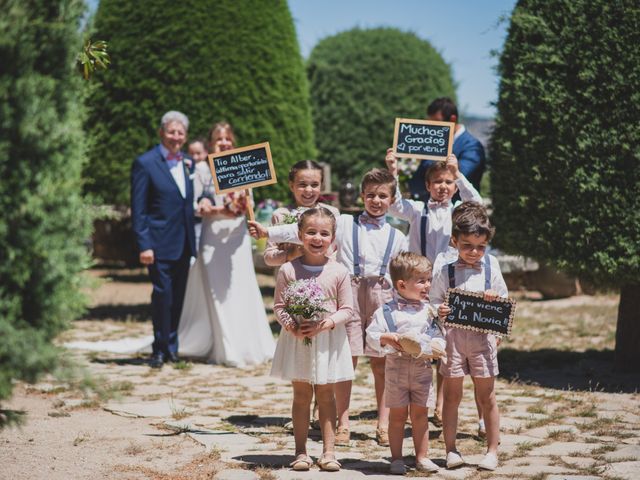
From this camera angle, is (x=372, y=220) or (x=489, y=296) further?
(x=372, y=220)

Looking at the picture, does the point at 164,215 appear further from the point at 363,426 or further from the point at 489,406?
the point at 489,406

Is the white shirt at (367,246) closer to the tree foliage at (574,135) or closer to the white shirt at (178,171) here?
the tree foliage at (574,135)

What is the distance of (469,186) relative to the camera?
559 centimetres

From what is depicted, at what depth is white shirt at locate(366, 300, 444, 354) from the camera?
4.58 metres

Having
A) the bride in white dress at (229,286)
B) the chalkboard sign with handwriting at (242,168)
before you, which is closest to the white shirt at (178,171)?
the bride in white dress at (229,286)

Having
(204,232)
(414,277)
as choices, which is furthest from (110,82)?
(414,277)

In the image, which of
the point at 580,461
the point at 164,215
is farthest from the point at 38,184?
the point at 164,215

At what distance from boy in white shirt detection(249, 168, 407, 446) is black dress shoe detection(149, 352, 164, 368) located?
2997 millimetres

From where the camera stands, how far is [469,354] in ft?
15.6

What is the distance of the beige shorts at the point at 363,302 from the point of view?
5353 millimetres

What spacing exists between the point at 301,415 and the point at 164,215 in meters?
3.71

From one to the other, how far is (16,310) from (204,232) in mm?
4915

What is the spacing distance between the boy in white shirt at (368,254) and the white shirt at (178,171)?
9.18 ft

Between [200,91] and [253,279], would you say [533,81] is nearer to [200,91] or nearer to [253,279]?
[253,279]
